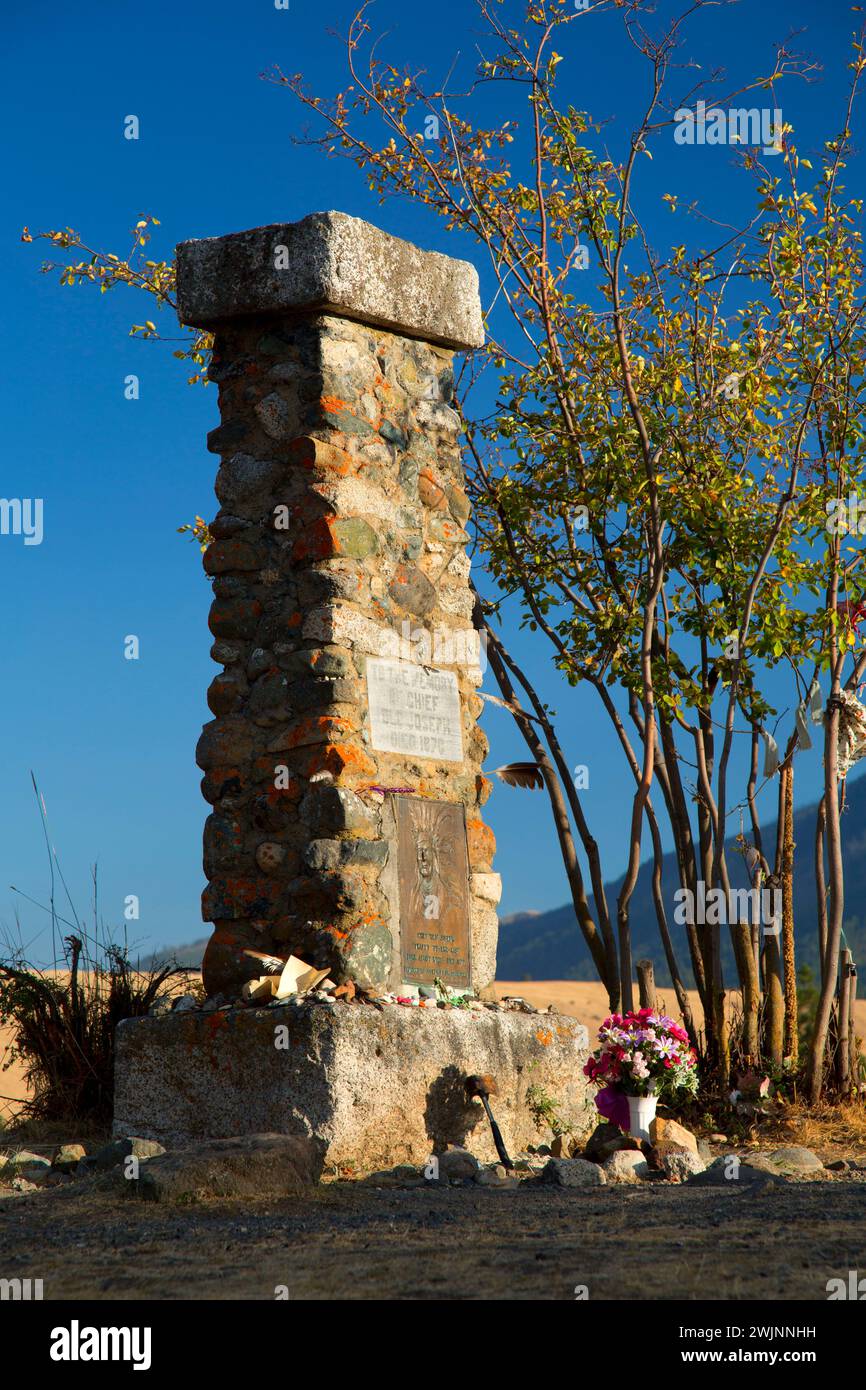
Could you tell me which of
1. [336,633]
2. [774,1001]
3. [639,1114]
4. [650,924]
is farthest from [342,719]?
[650,924]

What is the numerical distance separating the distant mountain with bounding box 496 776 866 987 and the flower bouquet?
178ft

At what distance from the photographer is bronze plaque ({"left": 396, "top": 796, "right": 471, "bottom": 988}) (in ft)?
20.9

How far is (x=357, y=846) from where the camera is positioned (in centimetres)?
607

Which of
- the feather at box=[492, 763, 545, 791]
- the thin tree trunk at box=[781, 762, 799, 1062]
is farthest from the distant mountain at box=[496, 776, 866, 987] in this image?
the feather at box=[492, 763, 545, 791]

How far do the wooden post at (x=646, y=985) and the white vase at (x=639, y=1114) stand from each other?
68.2 inches

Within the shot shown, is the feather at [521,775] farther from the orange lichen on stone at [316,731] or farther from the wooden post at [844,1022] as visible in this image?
the wooden post at [844,1022]

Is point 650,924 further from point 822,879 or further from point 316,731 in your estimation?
point 316,731

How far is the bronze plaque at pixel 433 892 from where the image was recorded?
636 cm

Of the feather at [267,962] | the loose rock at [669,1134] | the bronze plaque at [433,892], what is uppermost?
the bronze plaque at [433,892]

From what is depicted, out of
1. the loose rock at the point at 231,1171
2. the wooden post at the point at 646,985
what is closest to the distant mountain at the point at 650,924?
the wooden post at the point at 646,985

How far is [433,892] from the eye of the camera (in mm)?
6484

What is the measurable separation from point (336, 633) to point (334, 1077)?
1.76 meters

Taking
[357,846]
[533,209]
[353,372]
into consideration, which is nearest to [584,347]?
[533,209]
